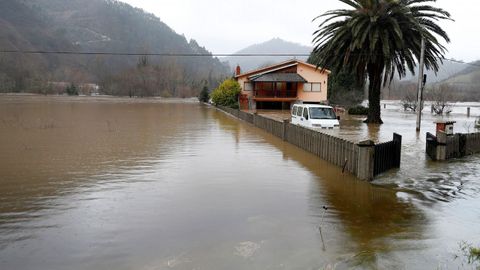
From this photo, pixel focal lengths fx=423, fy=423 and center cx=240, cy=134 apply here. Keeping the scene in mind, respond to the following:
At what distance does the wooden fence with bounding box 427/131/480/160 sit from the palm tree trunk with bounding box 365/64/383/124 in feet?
50.4

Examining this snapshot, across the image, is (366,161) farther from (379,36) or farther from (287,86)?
(287,86)

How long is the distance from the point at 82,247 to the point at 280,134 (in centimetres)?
1814

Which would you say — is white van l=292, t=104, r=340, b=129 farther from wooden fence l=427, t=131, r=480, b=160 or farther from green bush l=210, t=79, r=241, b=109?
green bush l=210, t=79, r=241, b=109

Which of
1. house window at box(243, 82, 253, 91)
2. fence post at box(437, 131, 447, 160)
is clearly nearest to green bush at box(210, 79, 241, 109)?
house window at box(243, 82, 253, 91)

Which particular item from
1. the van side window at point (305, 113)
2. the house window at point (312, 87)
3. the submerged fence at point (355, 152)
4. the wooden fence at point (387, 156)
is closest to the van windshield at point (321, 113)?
the van side window at point (305, 113)

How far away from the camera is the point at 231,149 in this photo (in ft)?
64.9

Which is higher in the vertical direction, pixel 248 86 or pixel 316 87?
pixel 248 86

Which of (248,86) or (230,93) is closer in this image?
(230,93)

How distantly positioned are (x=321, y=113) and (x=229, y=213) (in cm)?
1819

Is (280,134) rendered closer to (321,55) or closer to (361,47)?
(361,47)

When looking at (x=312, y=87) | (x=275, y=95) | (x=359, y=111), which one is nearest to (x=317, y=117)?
(x=359, y=111)

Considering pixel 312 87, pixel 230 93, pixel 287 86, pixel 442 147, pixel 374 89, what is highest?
pixel 287 86

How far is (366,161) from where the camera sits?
40.5 feet

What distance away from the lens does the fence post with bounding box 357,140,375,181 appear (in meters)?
12.2
